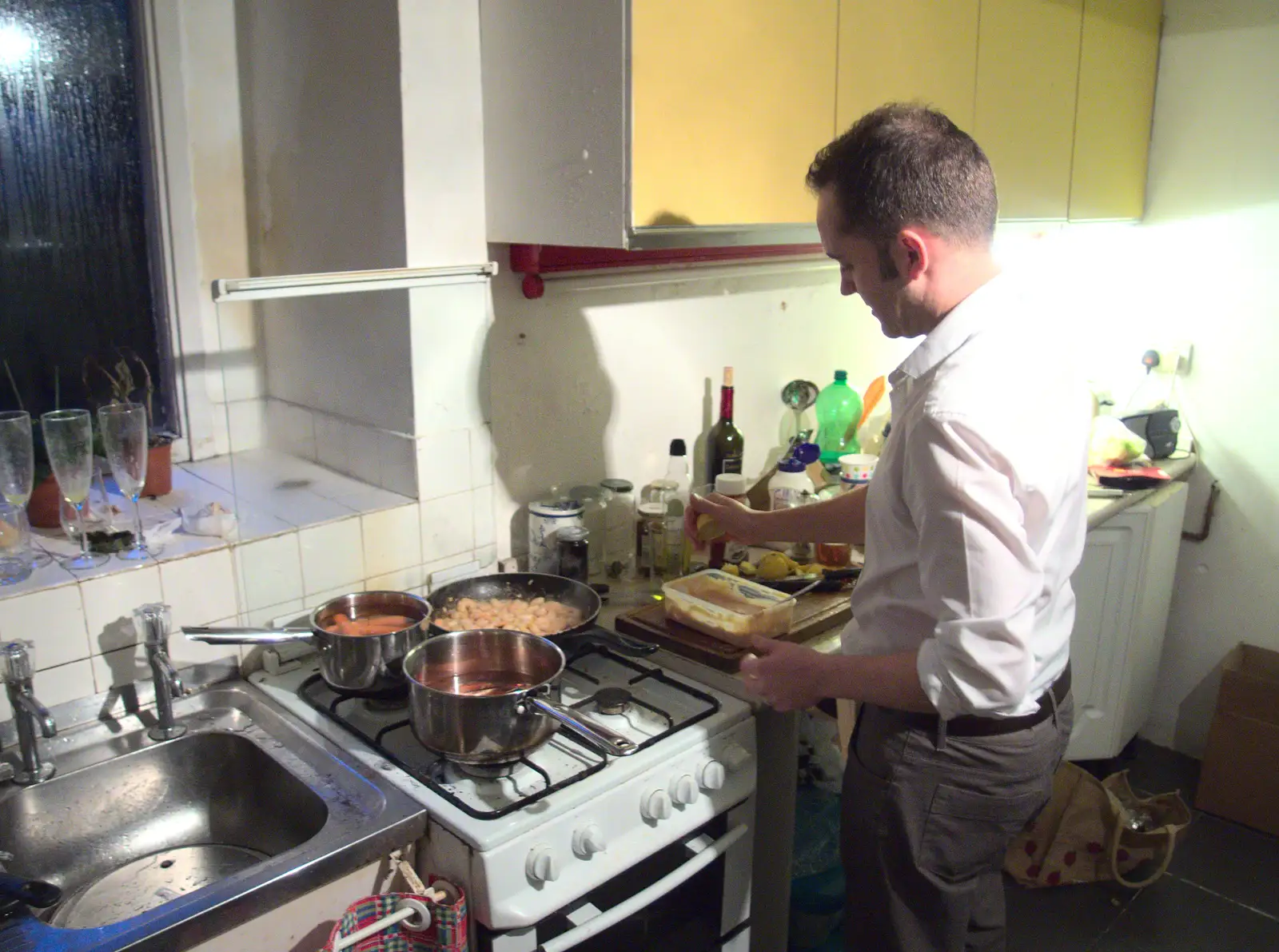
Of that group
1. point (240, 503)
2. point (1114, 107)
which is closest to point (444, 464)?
point (240, 503)

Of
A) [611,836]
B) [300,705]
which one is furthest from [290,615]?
[611,836]

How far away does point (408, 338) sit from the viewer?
1624 millimetres

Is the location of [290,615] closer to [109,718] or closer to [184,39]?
[109,718]

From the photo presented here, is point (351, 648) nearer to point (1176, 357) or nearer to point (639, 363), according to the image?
point (639, 363)

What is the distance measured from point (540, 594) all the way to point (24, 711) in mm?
755

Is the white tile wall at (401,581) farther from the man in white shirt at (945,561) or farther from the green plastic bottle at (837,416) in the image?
the green plastic bottle at (837,416)

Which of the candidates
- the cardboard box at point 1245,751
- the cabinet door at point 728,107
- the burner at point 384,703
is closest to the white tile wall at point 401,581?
the burner at point 384,703

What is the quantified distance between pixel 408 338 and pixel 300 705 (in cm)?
60

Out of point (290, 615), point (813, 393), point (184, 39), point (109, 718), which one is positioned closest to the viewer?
point (109, 718)

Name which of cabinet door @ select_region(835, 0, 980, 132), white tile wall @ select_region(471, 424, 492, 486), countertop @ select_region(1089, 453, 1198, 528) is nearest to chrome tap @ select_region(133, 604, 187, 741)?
white tile wall @ select_region(471, 424, 492, 486)

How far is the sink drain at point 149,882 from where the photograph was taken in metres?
1.22

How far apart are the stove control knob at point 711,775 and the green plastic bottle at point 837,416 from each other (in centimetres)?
118

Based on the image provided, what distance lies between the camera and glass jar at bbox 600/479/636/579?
6.40 ft

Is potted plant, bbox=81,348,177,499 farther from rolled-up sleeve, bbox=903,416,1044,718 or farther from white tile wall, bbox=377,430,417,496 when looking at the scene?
rolled-up sleeve, bbox=903,416,1044,718
